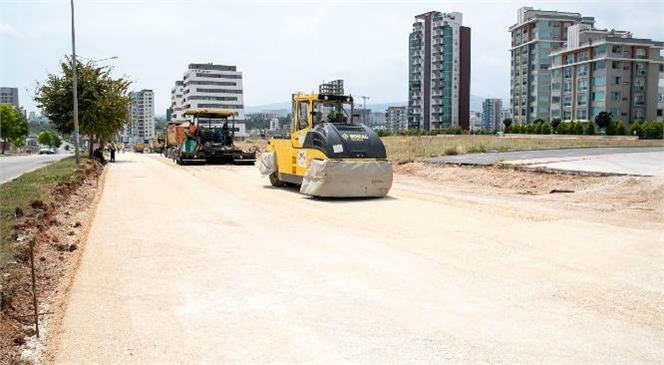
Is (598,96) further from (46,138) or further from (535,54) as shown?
(46,138)

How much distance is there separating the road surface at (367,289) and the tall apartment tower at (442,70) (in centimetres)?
13435

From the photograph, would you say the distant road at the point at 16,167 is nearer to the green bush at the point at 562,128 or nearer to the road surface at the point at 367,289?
the road surface at the point at 367,289

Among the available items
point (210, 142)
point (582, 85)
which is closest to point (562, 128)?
point (582, 85)

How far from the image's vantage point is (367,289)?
730cm

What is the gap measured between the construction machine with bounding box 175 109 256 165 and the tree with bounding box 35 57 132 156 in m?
8.89

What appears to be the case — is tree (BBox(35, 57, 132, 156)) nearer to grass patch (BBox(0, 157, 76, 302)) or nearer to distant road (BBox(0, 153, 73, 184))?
distant road (BBox(0, 153, 73, 184))

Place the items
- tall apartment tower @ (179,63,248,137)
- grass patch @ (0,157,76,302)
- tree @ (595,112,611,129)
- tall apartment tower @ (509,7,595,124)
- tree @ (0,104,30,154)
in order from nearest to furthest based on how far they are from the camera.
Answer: grass patch @ (0,157,76,302) < tree @ (595,112,611,129) < tree @ (0,104,30,154) < tall apartment tower @ (509,7,595,124) < tall apartment tower @ (179,63,248,137)

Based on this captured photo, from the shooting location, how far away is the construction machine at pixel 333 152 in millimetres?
15992

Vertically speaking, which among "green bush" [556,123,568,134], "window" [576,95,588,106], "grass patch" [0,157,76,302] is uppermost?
"window" [576,95,588,106]

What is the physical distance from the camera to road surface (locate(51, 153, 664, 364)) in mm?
5422

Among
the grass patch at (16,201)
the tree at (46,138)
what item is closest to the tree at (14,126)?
the tree at (46,138)

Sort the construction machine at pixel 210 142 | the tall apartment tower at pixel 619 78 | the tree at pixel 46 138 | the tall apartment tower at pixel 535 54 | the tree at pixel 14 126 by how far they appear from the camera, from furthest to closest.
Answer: the tree at pixel 46 138, the tall apartment tower at pixel 535 54, the tall apartment tower at pixel 619 78, the tree at pixel 14 126, the construction machine at pixel 210 142

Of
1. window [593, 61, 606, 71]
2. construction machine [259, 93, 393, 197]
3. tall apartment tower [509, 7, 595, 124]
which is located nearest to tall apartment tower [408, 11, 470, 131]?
tall apartment tower [509, 7, 595, 124]

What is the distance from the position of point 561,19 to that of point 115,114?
96775mm
